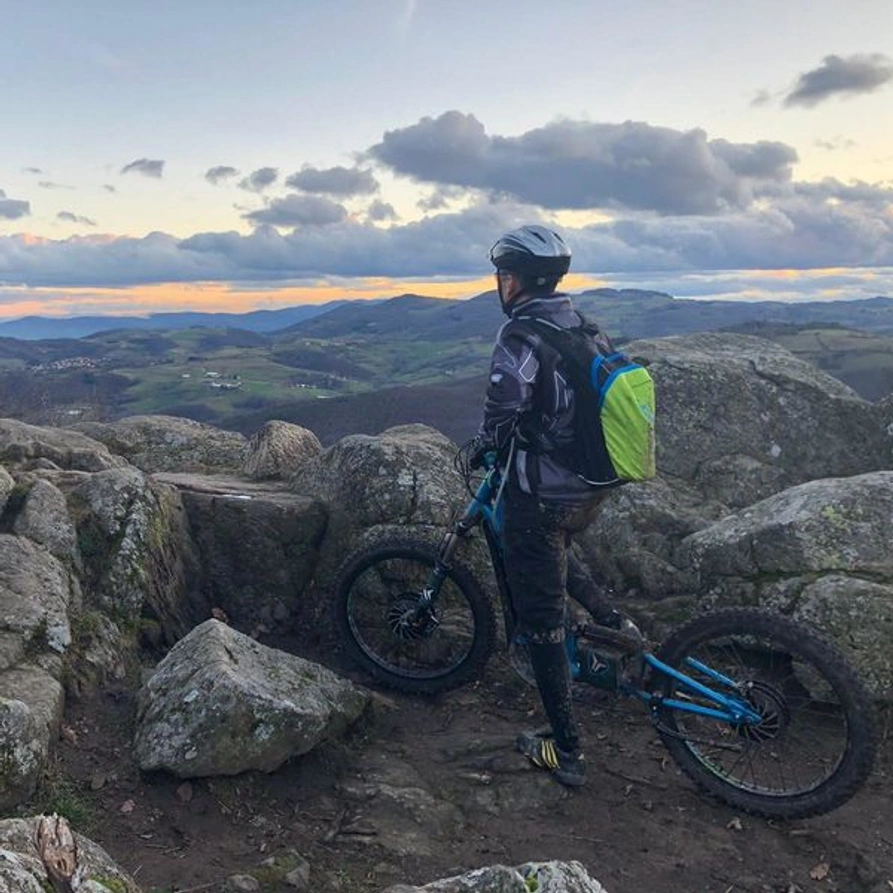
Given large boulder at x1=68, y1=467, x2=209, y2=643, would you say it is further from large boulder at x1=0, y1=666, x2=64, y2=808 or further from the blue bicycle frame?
the blue bicycle frame

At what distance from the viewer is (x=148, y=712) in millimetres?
7188

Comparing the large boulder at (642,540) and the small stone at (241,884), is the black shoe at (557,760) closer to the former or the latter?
the small stone at (241,884)

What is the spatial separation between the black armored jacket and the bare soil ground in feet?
9.54

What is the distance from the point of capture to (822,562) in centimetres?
885

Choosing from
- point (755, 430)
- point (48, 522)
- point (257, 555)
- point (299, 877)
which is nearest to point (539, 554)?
point (299, 877)

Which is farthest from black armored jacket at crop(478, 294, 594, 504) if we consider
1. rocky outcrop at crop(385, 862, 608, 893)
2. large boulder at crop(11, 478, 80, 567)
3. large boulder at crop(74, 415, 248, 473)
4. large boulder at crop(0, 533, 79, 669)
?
large boulder at crop(74, 415, 248, 473)

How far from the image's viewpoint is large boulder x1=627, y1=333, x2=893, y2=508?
41.2 ft

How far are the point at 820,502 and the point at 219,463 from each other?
420 inches

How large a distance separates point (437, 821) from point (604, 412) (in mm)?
3974

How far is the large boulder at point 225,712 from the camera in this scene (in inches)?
267

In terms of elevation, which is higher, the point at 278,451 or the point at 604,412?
the point at 604,412

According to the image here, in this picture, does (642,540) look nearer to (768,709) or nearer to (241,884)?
(768,709)

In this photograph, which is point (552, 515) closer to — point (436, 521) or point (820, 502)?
point (436, 521)

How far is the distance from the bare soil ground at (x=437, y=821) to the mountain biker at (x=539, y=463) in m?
0.62
